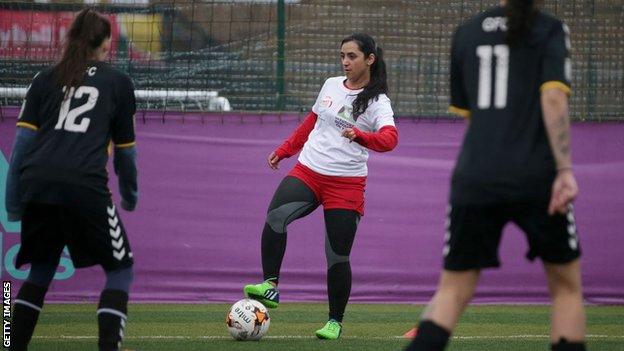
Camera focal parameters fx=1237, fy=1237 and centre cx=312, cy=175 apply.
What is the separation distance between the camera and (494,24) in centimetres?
492

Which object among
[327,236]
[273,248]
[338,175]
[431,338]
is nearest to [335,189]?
[338,175]

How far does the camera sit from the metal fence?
1220cm

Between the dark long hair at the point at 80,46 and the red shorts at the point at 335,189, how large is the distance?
2783 mm

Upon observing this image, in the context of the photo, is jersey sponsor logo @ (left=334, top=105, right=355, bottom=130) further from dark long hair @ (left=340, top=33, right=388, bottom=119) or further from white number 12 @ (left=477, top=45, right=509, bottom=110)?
white number 12 @ (left=477, top=45, right=509, bottom=110)

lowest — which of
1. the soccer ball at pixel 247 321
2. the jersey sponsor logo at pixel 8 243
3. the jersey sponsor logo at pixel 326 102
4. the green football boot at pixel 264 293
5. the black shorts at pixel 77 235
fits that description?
the jersey sponsor logo at pixel 8 243

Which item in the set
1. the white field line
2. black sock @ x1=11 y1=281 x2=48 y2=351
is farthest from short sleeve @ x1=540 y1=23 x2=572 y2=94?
the white field line

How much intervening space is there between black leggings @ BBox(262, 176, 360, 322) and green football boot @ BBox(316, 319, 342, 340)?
0.09 m

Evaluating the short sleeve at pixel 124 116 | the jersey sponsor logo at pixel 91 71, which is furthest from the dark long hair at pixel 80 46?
the short sleeve at pixel 124 116

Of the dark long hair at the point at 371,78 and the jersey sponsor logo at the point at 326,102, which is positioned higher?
the dark long hair at the point at 371,78

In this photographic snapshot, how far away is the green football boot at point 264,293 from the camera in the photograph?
827cm

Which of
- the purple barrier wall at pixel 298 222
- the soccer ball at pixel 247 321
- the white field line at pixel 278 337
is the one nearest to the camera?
the soccer ball at pixel 247 321

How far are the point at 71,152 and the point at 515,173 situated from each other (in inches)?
86.8

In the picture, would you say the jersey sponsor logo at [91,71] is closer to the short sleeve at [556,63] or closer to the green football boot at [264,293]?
the short sleeve at [556,63]

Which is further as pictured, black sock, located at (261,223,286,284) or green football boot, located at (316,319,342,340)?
black sock, located at (261,223,286,284)
